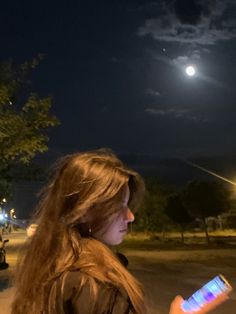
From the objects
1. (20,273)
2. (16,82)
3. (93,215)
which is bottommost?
(20,273)

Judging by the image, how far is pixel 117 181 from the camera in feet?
5.51

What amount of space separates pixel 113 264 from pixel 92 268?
7cm

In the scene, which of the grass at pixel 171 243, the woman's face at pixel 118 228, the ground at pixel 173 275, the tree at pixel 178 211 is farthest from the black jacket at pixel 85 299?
the tree at pixel 178 211

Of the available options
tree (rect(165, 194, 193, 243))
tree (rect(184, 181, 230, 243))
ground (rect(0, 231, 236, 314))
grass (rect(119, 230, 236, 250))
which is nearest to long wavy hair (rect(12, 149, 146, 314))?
ground (rect(0, 231, 236, 314))

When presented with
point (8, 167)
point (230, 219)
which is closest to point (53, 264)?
point (8, 167)

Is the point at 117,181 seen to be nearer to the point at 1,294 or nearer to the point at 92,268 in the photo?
the point at 92,268

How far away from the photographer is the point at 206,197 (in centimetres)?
3147

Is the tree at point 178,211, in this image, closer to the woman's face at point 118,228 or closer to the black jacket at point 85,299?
the woman's face at point 118,228

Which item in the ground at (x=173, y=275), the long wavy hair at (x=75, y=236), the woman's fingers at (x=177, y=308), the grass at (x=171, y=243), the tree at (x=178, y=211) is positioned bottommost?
the grass at (x=171, y=243)

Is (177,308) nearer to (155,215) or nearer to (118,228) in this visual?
(118,228)

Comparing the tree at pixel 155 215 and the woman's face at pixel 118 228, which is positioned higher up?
the woman's face at pixel 118 228

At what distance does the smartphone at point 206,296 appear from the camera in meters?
1.71

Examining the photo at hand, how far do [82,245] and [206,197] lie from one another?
30.4m

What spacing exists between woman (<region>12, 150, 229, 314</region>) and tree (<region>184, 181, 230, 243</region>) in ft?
98.5
